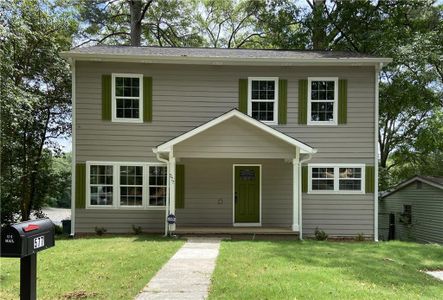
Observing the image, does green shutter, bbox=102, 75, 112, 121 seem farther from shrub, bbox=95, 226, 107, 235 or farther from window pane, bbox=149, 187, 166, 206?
shrub, bbox=95, 226, 107, 235

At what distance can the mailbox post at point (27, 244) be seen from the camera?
334cm

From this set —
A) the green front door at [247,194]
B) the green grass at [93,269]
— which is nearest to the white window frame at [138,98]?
the green front door at [247,194]

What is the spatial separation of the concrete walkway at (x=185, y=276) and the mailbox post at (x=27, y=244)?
2201 millimetres

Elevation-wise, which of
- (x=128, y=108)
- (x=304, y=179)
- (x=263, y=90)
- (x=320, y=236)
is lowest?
(x=320, y=236)

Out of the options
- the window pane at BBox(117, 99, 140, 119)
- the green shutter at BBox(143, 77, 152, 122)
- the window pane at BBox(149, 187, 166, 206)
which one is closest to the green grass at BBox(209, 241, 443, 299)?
the window pane at BBox(149, 187, 166, 206)

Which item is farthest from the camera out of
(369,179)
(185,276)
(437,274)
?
(369,179)

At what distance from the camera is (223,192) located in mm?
13805

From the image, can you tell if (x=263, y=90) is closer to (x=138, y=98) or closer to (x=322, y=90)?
(x=322, y=90)

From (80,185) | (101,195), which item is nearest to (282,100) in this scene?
→ (101,195)

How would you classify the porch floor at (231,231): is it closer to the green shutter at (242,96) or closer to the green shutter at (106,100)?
the green shutter at (242,96)

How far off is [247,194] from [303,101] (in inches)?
139

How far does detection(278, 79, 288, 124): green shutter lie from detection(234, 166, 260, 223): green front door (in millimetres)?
1791

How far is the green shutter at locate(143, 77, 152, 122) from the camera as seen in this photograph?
13.5 metres

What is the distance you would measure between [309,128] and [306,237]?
3.47 meters
